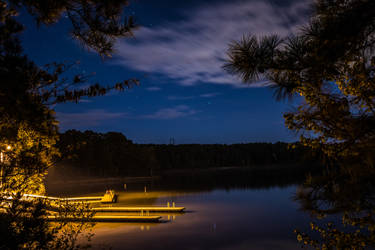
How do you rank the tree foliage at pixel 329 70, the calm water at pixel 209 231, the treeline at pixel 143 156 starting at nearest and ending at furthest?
the tree foliage at pixel 329 70
the treeline at pixel 143 156
the calm water at pixel 209 231

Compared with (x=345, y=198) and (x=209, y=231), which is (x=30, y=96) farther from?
(x=209, y=231)

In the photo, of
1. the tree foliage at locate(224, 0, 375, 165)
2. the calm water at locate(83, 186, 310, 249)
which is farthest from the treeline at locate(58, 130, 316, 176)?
the calm water at locate(83, 186, 310, 249)

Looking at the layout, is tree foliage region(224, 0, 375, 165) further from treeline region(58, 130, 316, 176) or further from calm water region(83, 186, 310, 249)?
calm water region(83, 186, 310, 249)

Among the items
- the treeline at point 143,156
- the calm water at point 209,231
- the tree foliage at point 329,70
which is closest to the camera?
the tree foliage at point 329,70

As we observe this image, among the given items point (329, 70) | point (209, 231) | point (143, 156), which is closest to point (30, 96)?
point (329, 70)

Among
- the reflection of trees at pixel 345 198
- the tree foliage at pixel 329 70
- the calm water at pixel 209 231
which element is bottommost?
the calm water at pixel 209 231

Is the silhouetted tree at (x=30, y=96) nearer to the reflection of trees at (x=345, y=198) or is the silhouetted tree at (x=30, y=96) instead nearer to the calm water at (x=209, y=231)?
the reflection of trees at (x=345, y=198)

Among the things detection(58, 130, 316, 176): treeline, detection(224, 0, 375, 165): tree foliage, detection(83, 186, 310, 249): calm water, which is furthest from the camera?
detection(83, 186, 310, 249): calm water

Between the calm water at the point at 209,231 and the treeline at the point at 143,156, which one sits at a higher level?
the treeline at the point at 143,156

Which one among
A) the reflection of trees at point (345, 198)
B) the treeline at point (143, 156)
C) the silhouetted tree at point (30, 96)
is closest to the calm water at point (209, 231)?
the treeline at point (143, 156)

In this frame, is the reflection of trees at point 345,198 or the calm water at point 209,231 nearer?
the reflection of trees at point 345,198

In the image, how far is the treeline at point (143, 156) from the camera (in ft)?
20.8

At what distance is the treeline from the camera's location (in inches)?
250

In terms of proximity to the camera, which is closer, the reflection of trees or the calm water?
the reflection of trees
